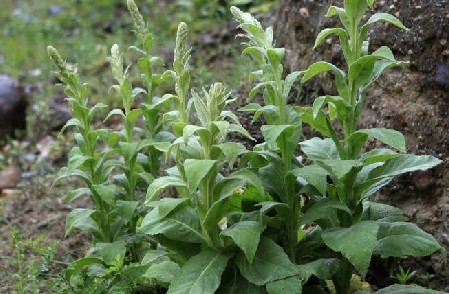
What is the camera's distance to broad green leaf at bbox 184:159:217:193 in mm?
2529

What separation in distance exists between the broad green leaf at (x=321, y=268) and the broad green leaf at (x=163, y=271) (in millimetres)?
585

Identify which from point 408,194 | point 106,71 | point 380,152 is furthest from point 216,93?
point 106,71

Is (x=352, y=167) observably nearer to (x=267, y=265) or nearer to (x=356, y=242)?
(x=356, y=242)

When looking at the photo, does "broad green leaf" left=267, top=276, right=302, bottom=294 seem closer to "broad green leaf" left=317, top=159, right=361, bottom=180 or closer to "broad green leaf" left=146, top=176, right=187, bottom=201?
"broad green leaf" left=317, top=159, right=361, bottom=180

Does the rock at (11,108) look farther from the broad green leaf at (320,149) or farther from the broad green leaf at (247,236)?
the broad green leaf at (247,236)

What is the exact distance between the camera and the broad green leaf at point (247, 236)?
259cm

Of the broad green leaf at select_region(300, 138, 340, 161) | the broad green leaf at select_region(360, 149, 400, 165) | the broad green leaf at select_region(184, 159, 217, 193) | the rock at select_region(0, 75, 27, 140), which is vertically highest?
the broad green leaf at select_region(184, 159, 217, 193)

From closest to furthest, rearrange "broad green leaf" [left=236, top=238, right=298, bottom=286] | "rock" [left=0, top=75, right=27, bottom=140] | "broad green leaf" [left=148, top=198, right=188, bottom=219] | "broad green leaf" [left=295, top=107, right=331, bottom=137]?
1. "broad green leaf" [left=236, top=238, right=298, bottom=286]
2. "broad green leaf" [left=148, top=198, right=188, bottom=219]
3. "broad green leaf" [left=295, top=107, right=331, bottom=137]
4. "rock" [left=0, top=75, right=27, bottom=140]

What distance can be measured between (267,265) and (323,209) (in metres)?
0.33

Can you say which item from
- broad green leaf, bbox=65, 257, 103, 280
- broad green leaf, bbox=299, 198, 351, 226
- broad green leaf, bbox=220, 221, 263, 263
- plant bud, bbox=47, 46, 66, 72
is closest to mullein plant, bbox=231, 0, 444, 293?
broad green leaf, bbox=299, 198, 351, 226

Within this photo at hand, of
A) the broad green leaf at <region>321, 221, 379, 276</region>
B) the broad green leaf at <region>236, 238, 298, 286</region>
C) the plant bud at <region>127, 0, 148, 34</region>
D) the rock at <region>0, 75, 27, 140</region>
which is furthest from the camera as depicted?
the rock at <region>0, 75, 27, 140</region>

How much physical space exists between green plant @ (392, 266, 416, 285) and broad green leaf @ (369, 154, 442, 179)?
628 millimetres

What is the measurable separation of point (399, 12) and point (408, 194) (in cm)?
101

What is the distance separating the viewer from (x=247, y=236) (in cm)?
262
